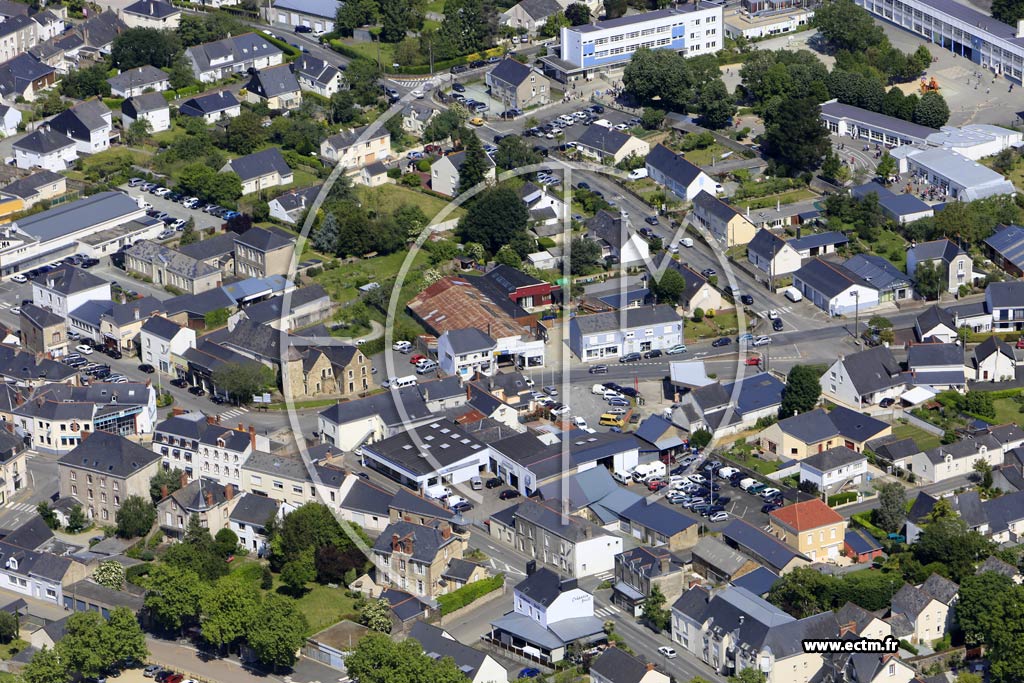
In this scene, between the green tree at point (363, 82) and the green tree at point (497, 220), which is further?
the green tree at point (363, 82)

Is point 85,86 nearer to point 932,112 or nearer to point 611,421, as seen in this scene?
point 611,421

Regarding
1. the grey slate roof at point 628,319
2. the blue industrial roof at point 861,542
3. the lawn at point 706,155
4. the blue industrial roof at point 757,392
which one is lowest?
the blue industrial roof at point 861,542

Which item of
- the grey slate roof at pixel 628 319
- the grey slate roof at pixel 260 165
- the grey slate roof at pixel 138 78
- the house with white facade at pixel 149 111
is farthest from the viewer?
the grey slate roof at pixel 138 78

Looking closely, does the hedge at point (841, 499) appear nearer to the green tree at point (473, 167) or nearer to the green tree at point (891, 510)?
the green tree at point (891, 510)

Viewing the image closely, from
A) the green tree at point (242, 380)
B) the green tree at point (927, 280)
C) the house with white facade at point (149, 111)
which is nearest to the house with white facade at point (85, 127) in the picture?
the house with white facade at point (149, 111)

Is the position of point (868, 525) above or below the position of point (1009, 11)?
below

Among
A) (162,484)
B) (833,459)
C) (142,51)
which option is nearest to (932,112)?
(833,459)
